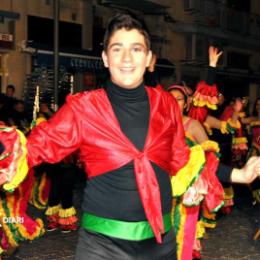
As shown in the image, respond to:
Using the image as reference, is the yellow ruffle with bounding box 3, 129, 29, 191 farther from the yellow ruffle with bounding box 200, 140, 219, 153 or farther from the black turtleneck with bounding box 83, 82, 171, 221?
the yellow ruffle with bounding box 200, 140, 219, 153

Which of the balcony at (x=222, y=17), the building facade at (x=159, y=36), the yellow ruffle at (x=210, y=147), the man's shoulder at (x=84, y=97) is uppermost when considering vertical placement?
the balcony at (x=222, y=17)

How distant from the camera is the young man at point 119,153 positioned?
2727 mm

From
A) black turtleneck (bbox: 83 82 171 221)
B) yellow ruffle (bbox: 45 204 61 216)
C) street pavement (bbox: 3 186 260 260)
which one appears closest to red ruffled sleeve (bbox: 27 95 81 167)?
black turtleneck (bbox: 83 82 171 221)

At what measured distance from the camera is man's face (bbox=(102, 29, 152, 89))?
108 inches

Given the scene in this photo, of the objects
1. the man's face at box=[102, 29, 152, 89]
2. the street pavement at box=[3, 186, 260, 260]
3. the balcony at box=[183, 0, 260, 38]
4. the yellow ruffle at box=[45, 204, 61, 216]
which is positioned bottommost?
the street pavement at box=[3, 186, 260, 260]

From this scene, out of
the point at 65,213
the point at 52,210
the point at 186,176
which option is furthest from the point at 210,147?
the point at 52,210

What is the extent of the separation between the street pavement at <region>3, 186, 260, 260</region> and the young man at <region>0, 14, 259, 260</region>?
323 cm

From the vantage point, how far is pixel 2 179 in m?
2.76

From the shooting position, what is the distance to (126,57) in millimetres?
2732

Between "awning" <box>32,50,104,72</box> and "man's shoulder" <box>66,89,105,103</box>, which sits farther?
"awning" <box>32,50,104,72</box>

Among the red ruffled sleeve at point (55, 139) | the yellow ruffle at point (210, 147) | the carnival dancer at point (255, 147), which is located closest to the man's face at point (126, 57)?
the red ruffled sleeve at point (55, 139)

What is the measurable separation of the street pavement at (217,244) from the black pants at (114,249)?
3.18 metres

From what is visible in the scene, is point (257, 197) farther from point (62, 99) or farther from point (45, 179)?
point (62, 99)

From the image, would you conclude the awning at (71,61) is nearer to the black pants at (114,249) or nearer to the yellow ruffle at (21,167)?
the yellow ruffle at (21,167)
